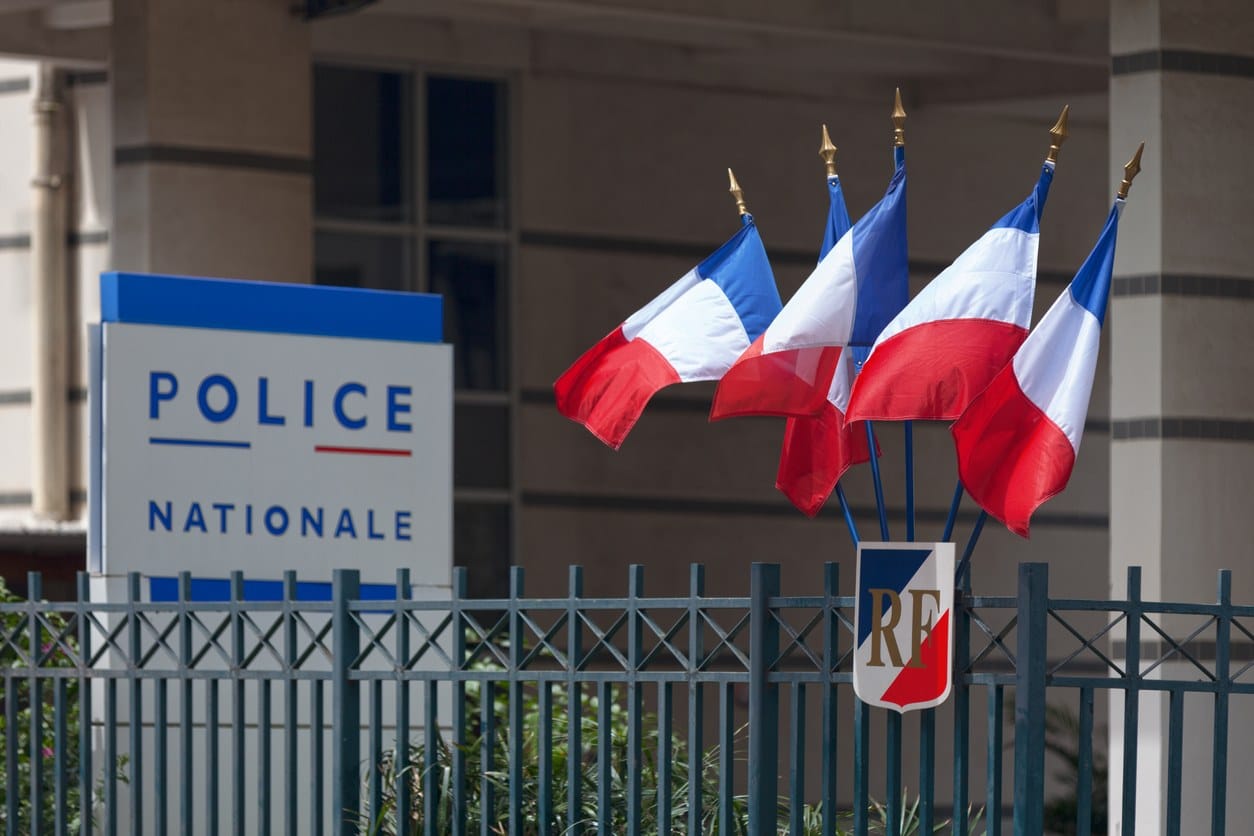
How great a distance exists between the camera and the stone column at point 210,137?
1254cm

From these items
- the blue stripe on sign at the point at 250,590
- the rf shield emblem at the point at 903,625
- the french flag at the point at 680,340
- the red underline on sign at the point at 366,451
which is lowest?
the blue stripe on sign at the point at 250,590

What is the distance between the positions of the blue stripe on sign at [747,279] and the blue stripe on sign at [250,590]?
2.49 m

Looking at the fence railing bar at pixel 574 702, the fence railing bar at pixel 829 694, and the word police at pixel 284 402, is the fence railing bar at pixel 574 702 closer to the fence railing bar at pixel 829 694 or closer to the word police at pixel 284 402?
the fence railing bar at pixel 829 694

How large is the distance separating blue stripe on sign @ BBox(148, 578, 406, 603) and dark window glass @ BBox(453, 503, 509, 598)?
7.73 metres

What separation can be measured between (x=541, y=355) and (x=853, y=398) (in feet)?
37.0

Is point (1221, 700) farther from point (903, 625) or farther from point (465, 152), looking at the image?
point (465, 152)

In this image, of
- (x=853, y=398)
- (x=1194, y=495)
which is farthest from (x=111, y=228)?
(x=853, y=398)

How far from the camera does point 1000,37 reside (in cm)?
1503

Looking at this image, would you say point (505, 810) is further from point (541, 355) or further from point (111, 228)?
point (541, 355)

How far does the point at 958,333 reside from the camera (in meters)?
5.78

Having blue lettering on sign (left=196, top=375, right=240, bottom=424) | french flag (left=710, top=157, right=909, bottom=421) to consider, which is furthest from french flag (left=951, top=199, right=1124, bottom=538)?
blue lettering on sign (left=196, top=375, right=240, bottom=424)

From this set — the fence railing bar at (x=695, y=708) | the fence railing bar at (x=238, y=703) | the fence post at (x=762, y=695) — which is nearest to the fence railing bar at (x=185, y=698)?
the fence railing bar at (x=238, y=703)

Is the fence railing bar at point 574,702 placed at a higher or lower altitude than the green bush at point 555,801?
higher

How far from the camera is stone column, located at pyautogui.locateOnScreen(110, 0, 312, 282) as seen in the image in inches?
494
